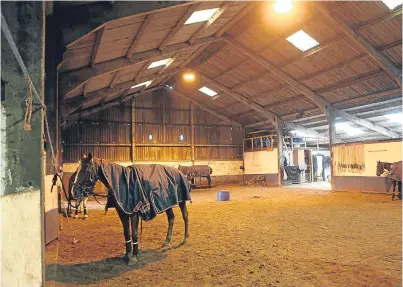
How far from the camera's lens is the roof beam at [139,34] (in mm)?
5586

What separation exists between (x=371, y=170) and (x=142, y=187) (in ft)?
35.6

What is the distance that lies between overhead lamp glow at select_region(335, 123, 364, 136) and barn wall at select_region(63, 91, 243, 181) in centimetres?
608

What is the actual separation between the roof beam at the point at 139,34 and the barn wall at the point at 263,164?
1202 centimetres

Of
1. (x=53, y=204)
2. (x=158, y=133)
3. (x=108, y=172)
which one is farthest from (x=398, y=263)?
(x=158, y=133)

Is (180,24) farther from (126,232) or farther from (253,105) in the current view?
(253,105)

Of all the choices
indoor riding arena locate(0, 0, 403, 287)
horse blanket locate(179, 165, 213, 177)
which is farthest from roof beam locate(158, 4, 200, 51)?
horse blanket locate(179, 165, 213, 177)

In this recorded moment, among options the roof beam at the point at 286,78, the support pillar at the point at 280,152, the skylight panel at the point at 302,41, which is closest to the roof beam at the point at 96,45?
the roof beam at the point at 286,78

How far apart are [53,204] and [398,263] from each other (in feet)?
18.0

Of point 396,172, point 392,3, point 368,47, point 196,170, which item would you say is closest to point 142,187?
point 392,3

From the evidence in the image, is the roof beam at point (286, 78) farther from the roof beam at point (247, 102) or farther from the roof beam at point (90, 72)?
the roof beam at point (90, 72)

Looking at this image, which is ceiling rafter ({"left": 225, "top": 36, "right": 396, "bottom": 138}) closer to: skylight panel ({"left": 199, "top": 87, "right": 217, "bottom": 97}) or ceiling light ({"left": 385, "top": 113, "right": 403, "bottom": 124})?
ceiling light ({"left": 385, "top": 113, "right": 403, "bottom": 124})

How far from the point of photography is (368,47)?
9.11 metres

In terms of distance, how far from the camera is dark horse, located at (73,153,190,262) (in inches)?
150

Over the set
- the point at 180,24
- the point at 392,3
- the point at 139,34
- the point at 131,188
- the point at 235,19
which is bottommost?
the point at 131,188
